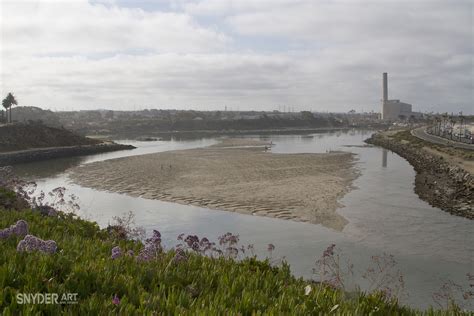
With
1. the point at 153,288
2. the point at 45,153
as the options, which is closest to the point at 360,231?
the point at 153,288

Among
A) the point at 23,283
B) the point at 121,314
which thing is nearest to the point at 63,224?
the point at 23,283

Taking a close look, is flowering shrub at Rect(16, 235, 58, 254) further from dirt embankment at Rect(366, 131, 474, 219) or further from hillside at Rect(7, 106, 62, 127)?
hillside at Rect(7, 106, 62, 127)

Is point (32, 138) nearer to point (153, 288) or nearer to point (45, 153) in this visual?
point (45, 153)

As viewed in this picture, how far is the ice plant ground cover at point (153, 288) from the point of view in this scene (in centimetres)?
454

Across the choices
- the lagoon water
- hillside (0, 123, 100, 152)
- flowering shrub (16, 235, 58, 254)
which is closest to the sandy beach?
the lagoon water

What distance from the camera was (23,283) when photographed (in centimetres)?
499

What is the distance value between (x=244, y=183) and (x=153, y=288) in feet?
84.2

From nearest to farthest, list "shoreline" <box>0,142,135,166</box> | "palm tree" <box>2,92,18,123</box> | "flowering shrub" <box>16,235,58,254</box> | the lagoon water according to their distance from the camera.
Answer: "flowering shrub" <box>16,235,58,254</box> < the lagoon water < "shoreline" <box>0,142,135,166</box> < "palm tree" <box>2,92,18,123</box>

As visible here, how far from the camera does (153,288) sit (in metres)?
5.58

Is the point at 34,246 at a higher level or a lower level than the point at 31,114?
lower

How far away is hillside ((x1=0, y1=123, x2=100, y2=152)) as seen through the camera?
5847cm

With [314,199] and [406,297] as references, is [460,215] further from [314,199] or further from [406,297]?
[406,297]

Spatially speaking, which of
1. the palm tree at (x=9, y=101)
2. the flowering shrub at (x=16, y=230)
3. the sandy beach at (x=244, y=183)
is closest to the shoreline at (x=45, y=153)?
the sandy beach at (x=244, y=183)

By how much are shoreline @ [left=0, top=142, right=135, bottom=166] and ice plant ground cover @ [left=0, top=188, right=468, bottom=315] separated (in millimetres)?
47715
